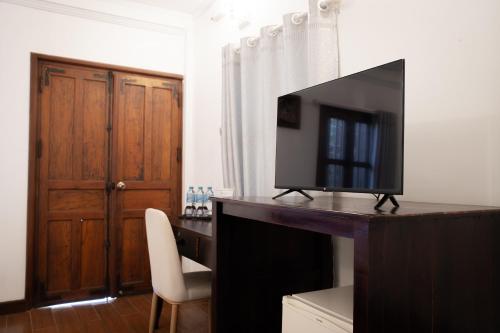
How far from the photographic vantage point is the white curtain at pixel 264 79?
1.96 metres

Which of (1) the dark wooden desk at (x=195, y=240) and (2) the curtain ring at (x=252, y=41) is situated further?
(2) the curtain ring at (x=252, y=41)

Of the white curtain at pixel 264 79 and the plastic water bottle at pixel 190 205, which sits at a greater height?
the white curtain at pixel 264 79

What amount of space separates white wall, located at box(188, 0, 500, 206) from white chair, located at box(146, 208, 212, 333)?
49.4 inches

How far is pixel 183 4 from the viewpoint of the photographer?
11.5ft

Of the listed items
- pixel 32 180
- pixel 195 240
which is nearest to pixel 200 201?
pixel 195 240

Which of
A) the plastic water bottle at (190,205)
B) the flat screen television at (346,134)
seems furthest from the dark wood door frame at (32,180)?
the flat screen television at (346,134)

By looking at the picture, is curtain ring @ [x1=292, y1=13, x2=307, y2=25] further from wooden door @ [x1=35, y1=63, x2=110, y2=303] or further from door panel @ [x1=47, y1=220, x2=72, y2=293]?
door panel @ [x1=47, y1=220, x2=72, y2=293]

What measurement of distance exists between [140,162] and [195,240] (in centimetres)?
158

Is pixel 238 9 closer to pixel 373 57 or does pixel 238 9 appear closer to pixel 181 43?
pixel 181 43

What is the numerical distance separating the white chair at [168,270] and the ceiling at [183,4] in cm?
215

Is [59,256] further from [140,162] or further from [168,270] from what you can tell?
[168,270]

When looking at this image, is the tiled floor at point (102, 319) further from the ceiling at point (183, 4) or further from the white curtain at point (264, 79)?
the ceiling at point (183, 4)

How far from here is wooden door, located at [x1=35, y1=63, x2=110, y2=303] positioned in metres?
3.13

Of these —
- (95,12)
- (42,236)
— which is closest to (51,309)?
(42,236)
